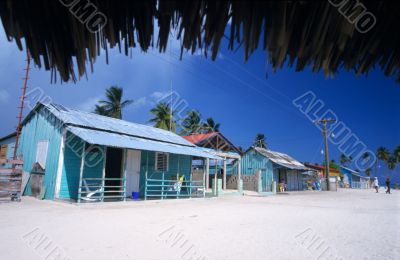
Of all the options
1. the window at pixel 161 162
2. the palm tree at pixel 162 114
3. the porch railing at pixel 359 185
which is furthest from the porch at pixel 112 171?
the porch railing at pixel 359 185

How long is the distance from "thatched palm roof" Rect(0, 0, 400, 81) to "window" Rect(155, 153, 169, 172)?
1325 centimetres

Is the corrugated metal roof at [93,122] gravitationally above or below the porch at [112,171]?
above

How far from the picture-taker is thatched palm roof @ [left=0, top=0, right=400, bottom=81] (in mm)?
1973

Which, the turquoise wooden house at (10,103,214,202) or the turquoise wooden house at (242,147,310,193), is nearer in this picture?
the turquoise wooden house at (10,103,214,202)

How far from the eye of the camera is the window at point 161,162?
1559cm

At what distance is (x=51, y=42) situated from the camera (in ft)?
7.66

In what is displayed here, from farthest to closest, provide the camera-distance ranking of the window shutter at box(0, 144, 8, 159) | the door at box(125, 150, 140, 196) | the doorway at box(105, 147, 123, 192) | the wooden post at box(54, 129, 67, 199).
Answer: the window shutter at box(0, 144, 8, 159) → the doorway at box(105, 147, 123, 192) → the door at box(125, 150, 140, 196) → the wooden post at box(54, 129, 67, 199)

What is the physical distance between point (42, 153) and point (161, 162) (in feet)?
18.9

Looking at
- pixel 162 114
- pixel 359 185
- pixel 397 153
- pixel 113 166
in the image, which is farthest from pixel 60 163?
pixel 397 153

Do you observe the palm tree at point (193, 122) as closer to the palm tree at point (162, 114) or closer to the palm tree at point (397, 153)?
the palm tree at point (162, 114)

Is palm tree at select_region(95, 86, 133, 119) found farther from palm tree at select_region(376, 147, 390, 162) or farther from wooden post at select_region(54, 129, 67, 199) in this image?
palm tree at select_region(376, 147, 390, 162)

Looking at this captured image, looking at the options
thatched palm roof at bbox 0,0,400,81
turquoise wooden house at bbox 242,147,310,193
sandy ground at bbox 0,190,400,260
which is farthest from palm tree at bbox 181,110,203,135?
thatched palm roof at bbox 0,0,400,81

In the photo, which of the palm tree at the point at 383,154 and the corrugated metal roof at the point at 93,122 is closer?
the corrugated metal roof at the point at 93,122

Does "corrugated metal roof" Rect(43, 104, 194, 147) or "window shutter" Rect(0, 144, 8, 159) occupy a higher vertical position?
"corrugated metal roof" Rect(43, 104, 194, 147)
